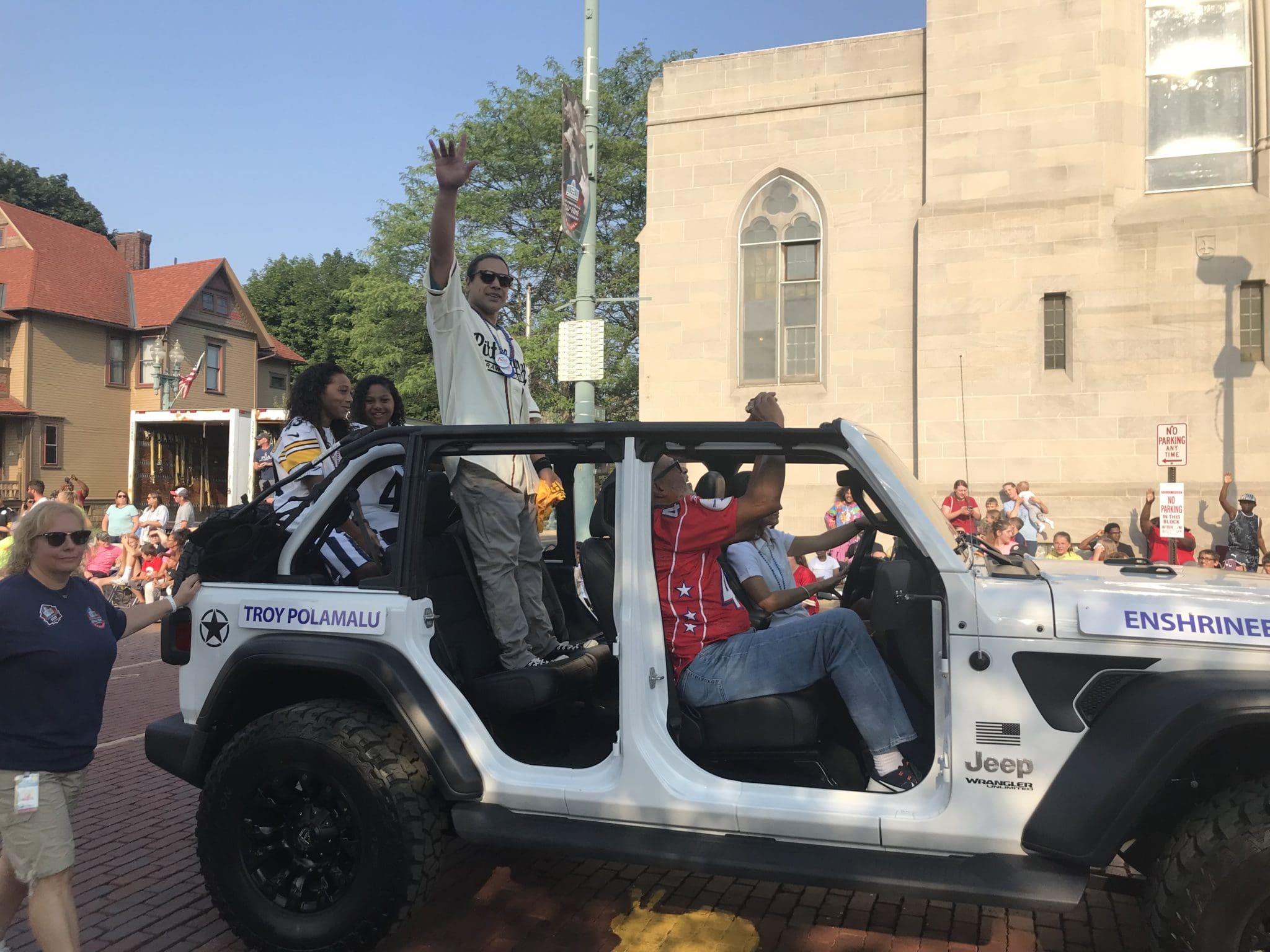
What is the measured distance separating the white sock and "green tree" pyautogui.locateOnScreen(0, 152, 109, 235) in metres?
74.1

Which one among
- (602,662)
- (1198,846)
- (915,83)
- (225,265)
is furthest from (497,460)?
(225,265)

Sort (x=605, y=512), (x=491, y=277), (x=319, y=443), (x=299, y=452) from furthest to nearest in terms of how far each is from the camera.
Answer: (x=319, y=443), (x=299, y=452), (x=491, y=277), (x=605, y=512)

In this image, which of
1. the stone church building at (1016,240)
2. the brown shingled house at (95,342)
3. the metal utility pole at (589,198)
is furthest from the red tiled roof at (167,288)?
the metal utility pole at (589,198)

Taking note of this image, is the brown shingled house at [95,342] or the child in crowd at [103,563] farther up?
the brown shingled house at [95,342]

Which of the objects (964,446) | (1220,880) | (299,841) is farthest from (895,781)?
(964,446)

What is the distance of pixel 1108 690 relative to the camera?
272 cm

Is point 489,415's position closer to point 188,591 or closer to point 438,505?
point 438,505

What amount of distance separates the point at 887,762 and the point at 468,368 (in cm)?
233

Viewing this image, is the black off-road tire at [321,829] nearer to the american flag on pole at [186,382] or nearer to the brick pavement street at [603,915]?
the brick pavement street at [603,915]

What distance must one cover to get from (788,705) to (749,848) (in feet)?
1.65

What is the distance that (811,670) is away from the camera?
127 inches

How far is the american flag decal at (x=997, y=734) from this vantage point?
2.75 metres

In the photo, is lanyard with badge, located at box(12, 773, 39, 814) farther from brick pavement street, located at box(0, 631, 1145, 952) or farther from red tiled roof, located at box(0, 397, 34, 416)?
red tiled roof, located at box(0, 397, 34, 416)

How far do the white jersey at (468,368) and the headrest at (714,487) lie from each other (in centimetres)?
74
